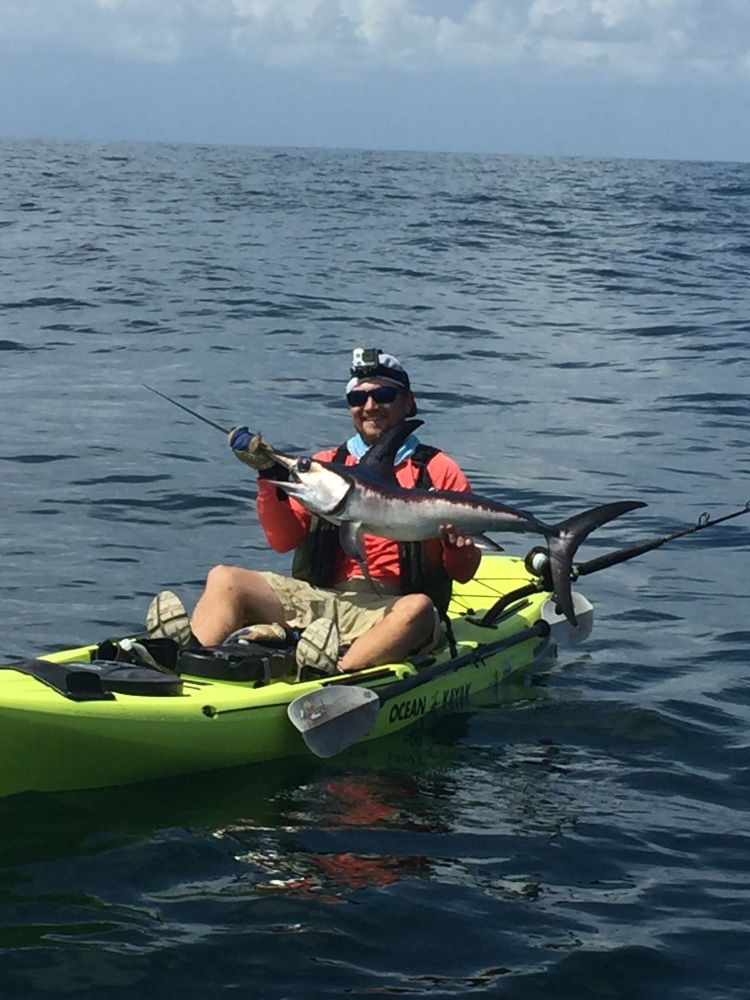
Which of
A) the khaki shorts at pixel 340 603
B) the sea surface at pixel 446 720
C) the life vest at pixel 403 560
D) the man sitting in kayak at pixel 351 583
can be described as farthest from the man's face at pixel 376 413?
the sea surface at pixel 446 720

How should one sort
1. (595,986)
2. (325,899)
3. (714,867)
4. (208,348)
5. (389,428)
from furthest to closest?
(208,348)
(389,428)
(714,867)
(325,899)
(595,986)

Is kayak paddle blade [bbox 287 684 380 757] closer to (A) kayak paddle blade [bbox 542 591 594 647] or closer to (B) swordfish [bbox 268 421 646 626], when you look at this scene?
(B) swordfish [bbox 268 421 646 626]

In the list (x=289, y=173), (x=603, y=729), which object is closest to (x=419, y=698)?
(x=603, y=729)

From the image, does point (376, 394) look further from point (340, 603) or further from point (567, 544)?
point (567, 544)

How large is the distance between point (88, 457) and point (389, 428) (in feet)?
23.7

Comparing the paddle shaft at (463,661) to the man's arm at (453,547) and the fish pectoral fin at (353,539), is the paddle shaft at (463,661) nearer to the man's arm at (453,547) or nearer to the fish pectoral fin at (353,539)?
the man's arm at (453,547)

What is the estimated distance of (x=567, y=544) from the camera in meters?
7.51

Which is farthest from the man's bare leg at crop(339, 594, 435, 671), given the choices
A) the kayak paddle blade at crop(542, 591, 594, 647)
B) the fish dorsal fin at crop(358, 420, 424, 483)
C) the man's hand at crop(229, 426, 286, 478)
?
the kayak paddle blade at crop(542, 591, 594, 647)

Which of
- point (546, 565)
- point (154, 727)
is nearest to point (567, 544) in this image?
point (546, 565)

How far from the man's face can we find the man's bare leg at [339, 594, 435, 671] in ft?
2.84

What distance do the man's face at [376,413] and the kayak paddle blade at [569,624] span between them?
6.96 feet

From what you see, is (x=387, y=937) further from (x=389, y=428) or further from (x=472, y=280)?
(x=472, y=280)

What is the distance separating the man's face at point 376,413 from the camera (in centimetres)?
788

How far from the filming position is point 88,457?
14547mm
